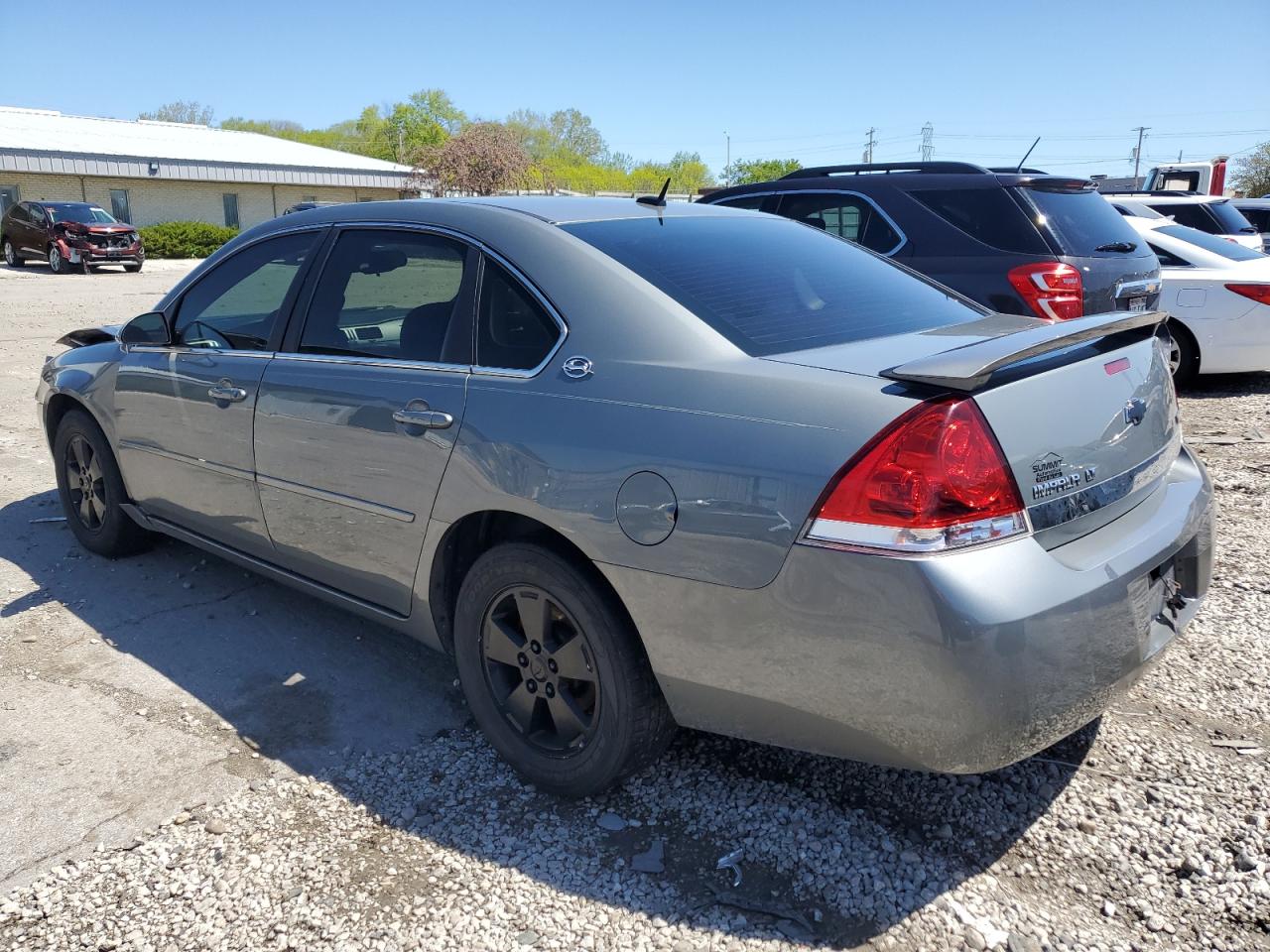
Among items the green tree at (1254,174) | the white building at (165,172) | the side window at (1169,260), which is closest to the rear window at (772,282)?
the side window at (1169,260)

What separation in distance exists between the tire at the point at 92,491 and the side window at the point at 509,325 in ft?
8.29

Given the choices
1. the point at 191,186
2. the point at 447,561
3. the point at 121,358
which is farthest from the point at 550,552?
the point at 191,186

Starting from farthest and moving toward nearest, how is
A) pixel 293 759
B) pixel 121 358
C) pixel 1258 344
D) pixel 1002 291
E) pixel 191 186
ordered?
pixel 191 186 → pixel 1258 344 → pixel 1002 291 → pixel 121 358 → pixel 293 759

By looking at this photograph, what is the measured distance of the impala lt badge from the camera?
2.56m

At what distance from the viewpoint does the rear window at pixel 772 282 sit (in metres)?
2.74

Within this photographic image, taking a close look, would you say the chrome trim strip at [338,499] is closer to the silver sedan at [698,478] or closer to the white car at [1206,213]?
the silver sedan at [698,478]

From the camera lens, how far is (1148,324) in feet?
9.08

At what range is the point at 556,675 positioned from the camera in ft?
9.18

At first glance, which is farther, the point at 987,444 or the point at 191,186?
the point at 191,186

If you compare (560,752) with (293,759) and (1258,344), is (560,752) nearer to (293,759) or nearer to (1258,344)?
(293,759)

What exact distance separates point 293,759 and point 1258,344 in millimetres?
8571

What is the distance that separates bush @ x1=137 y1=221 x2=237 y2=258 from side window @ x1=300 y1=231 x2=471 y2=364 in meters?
34.2

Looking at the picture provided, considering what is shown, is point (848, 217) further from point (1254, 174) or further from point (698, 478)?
point (1254, 174)

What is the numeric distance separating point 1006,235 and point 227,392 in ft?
15.8
